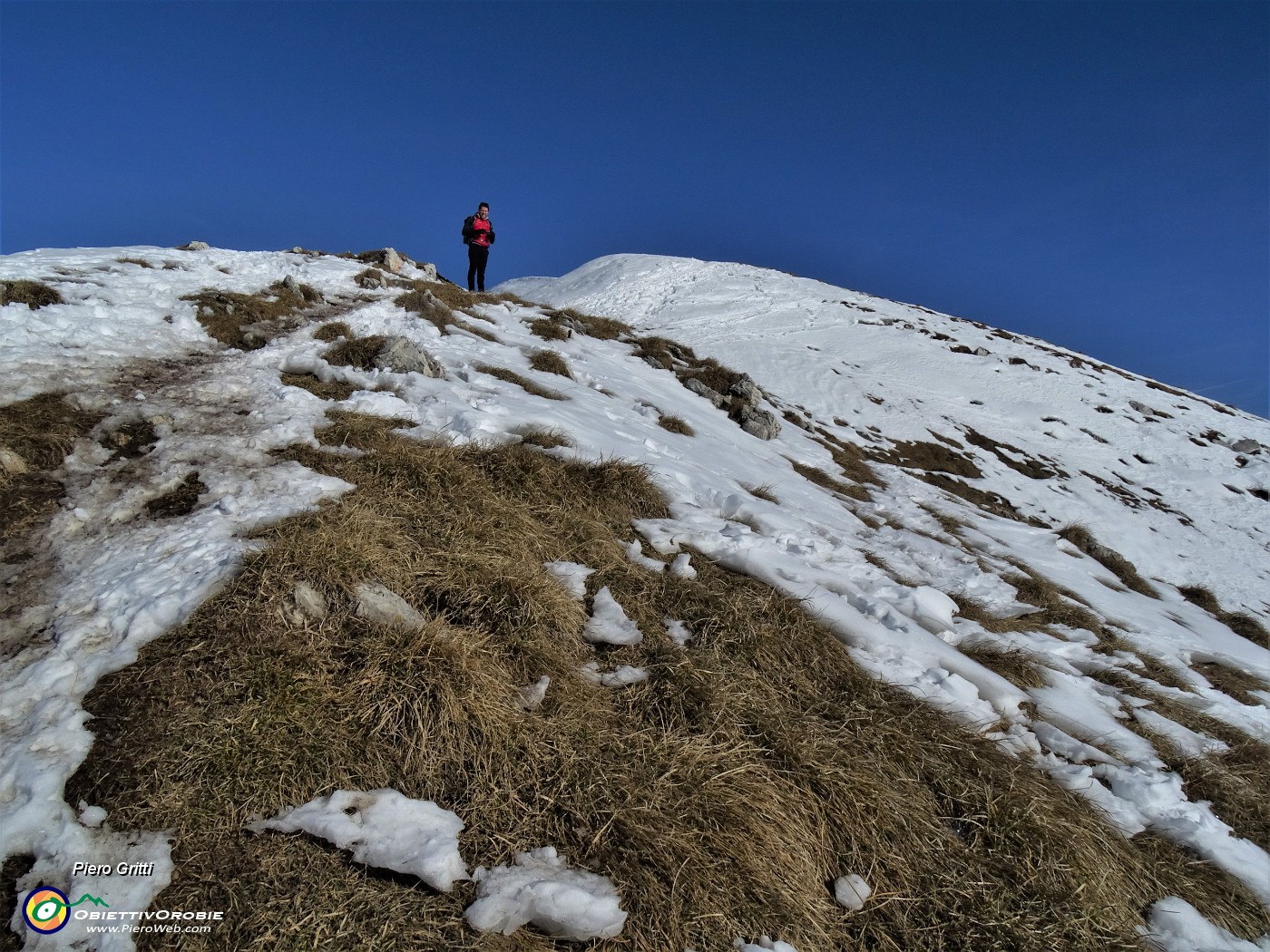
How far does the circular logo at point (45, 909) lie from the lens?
211cm

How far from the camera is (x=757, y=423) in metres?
12.7

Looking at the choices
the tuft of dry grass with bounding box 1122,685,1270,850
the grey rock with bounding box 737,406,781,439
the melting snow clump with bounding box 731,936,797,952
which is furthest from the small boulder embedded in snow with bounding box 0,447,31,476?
the grey rock with bounding box 737,406,781,439

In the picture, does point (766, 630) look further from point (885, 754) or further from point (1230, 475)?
point (1230, 475)

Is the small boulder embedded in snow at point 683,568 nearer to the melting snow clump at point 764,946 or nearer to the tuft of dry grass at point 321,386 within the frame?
the melting snow clump at point 764,946

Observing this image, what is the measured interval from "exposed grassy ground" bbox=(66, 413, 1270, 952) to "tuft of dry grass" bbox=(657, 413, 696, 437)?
19.3ft

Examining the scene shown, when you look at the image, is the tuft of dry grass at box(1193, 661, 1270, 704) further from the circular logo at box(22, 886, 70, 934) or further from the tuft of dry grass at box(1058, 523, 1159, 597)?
the circular logo at box(22, 886, 70, 934)

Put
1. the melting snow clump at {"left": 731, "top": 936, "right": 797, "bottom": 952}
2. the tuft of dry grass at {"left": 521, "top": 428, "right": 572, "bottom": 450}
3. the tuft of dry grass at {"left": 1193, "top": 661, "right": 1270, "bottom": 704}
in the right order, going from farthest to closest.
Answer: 1. the tuft of dry grass at {"left": 521, "top": 428, "right": 572, "bottom": 450}
2. the tuft of dry grass at {"left": 1193, "top": 661, "right": 1270, "bottom": 704}
3. the melting snow clump at {"left": 731, "top": 936, "right": 797, "bottom": 952}

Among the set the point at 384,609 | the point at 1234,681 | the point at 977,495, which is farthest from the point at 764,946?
the point at 977,495

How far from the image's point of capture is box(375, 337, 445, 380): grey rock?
7633 mm

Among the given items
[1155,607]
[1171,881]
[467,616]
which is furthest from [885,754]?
[1155,607]

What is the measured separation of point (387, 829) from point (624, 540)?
2991 mm

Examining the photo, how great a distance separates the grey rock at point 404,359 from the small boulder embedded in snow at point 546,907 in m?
6.37

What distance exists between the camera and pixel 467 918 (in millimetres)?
2338

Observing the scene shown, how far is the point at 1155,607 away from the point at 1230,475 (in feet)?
75.6
